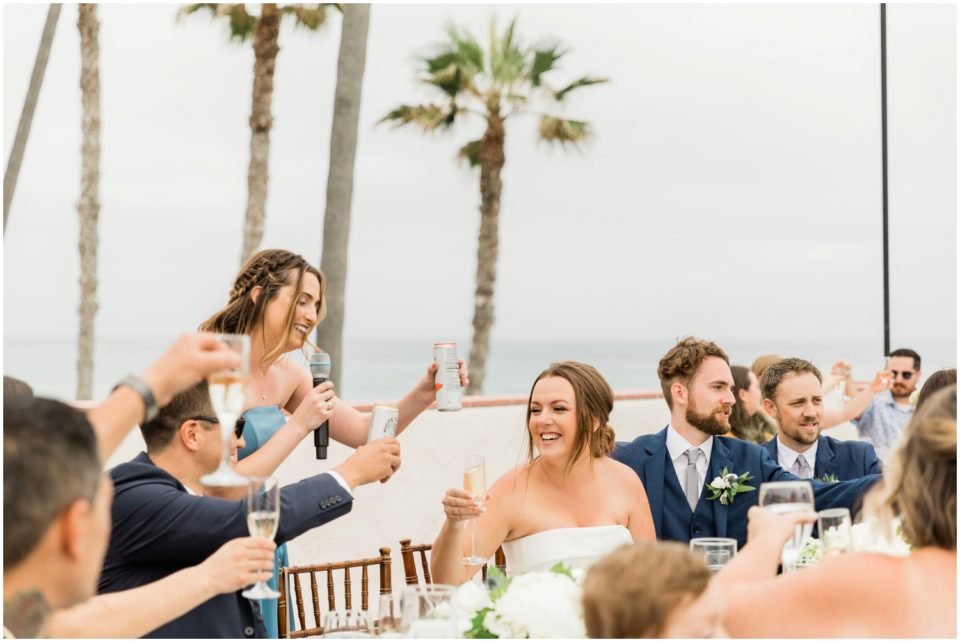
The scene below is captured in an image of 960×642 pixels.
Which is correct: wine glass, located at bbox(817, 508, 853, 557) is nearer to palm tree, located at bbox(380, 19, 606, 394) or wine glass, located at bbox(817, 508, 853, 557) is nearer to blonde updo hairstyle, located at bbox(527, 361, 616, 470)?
blonde updo hairstyle, located at bbox(527, 361, 616, 470)

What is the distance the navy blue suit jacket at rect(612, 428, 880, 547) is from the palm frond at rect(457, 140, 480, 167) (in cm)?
1656

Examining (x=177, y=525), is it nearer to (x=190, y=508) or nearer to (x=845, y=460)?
(x=190, y=508)

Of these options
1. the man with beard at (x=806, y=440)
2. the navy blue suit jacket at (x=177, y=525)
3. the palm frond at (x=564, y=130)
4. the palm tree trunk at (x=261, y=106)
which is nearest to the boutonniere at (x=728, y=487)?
the man with beard at (x=806, y=440)

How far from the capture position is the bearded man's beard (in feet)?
15.3

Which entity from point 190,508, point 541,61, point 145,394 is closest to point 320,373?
point 190,508

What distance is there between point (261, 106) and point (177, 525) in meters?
14.0

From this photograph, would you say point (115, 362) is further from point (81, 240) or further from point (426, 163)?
point (81, 240)

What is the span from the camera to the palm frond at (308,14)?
16.5m

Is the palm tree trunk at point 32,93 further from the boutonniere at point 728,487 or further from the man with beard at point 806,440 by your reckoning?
the boutonniere at point 728,487

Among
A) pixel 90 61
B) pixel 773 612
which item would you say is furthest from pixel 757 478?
pixel 90 61

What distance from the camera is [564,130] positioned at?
63.8 ft

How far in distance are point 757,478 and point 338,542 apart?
9.12 feet

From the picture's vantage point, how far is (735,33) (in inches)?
2103

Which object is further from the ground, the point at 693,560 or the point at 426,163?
the point at 426,163
